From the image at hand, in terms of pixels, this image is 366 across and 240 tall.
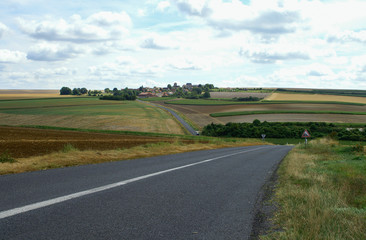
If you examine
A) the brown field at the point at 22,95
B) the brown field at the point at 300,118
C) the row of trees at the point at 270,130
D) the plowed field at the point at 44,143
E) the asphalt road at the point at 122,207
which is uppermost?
the brown field at the point at 22,95

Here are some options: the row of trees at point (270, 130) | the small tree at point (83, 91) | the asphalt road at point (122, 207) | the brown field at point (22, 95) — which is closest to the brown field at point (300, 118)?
the row of trees at point (270, 130)

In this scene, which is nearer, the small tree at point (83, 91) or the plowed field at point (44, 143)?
the plowed field at point (44, 143)

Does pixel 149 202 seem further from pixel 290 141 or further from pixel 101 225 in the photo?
pixel 290 141

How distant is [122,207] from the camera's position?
18.1 ft

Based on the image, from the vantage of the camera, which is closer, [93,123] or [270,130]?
[93,123]

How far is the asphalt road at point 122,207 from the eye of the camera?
4.28 meters

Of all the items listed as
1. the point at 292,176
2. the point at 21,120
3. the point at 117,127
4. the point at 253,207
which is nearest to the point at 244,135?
the point at 117,127

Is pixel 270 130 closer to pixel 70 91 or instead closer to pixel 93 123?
pixel 93 123

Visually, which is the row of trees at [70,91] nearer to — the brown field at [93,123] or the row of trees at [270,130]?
the brown field at [93,123]

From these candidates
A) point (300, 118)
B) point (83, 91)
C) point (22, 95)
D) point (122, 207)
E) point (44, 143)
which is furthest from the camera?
point (83, 91)

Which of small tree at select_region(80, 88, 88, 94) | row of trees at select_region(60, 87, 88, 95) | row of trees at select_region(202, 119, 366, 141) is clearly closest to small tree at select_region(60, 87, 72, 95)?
row of trees at select_region(60, 87, 88, 95)

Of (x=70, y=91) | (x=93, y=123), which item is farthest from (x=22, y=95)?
(x=93, y=123)

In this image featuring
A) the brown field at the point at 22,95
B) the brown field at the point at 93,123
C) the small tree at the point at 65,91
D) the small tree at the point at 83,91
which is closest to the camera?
the brown field at the point at 93,123

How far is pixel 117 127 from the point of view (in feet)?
181
